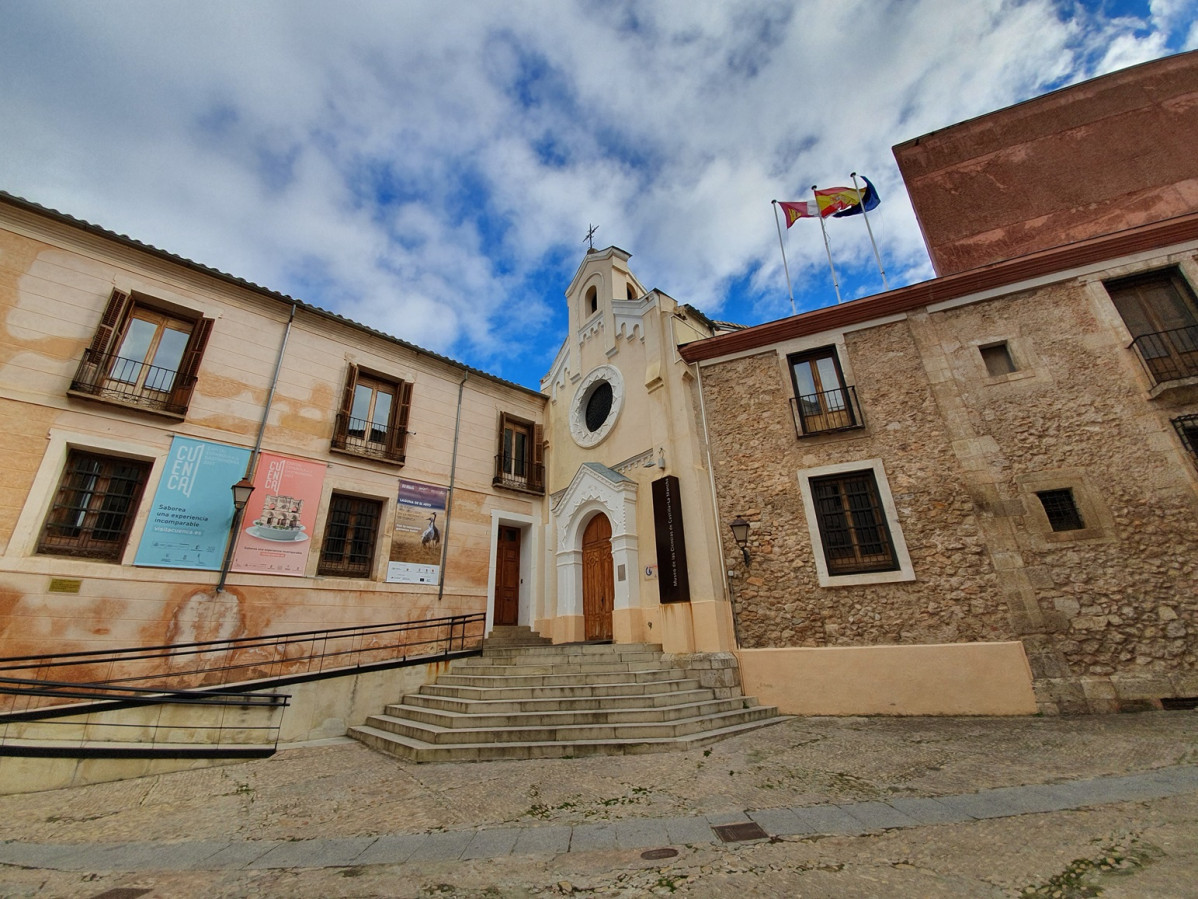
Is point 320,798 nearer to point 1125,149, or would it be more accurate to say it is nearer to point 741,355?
point 741,355

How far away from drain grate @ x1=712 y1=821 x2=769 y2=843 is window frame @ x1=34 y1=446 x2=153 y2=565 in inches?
405

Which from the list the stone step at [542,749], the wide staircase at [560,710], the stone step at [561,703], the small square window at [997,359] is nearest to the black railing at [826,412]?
the small square window at [997,359]

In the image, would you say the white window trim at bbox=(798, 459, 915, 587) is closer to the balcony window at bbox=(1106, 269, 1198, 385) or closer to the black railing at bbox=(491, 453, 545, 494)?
the balcony window at bbox=(1106, 269, 1198, 385)

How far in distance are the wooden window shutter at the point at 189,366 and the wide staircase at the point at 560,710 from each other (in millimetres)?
7025

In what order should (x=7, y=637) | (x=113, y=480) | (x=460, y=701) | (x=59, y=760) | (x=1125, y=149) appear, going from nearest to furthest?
1. (x=59, y=760)
2. (x=7, y=637)
3. (x=460, y=701)
4. (x=113, y=480)
5. (x=1125, y=149)

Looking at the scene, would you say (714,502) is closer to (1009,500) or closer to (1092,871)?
(1009,500)

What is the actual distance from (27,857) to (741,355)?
12.2 m

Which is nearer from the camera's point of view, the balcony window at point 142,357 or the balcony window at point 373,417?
the balcony window at point 142,357

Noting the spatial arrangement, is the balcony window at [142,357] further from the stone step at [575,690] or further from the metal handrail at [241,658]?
the stone step at [575,690]

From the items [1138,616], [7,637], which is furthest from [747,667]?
[7,637]

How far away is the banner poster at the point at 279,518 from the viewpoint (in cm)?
965

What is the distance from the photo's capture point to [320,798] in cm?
509

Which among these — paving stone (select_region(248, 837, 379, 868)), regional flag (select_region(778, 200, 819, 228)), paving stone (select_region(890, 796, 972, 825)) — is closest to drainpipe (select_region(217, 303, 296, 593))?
paving stone (select_region(248, 837, 379, 868))

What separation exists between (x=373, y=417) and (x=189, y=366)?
3.63 metres
